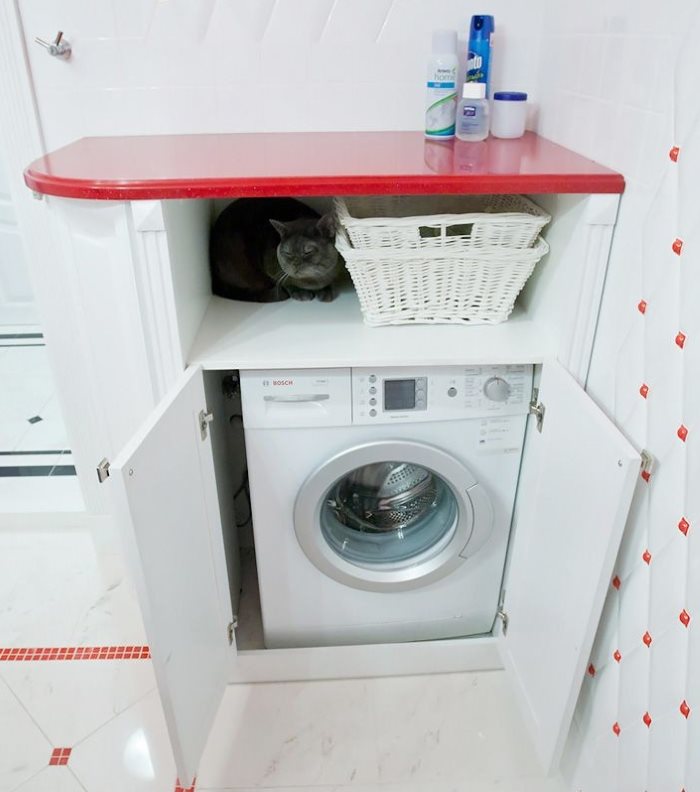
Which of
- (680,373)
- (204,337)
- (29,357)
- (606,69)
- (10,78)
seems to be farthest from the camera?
(29,357)

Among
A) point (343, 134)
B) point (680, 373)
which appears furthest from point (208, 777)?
point (343, 134)

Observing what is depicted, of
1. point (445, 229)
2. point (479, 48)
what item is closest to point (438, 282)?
point (445, 229)

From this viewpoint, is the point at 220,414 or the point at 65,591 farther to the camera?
the point at 65,591

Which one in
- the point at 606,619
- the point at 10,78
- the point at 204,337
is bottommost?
the point at 606,619

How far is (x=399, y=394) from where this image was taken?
133 centimetres

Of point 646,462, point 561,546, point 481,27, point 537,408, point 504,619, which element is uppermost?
point 481,27

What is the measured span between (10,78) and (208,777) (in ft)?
5.36

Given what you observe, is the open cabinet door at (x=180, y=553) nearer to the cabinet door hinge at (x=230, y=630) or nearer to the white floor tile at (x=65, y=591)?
the cabinet door hinge at (x=230, y=630)

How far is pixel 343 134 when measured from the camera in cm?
152

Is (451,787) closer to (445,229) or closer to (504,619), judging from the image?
(504,619)

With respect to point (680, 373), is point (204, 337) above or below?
below

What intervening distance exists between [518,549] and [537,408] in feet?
1.15

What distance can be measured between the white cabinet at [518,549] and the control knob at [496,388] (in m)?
0.08

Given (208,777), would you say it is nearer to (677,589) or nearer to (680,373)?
(677,589)
